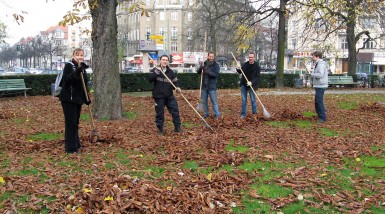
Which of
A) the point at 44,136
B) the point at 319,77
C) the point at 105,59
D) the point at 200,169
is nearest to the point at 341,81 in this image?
the point at 319,77

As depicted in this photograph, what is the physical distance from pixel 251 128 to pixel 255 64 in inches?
104

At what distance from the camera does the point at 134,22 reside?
97750 millimetres

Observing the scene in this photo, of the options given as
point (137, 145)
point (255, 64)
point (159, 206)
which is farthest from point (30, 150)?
point (255, 64)

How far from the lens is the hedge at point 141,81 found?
21625 mm

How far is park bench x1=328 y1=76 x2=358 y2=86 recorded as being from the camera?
2790 centimetres

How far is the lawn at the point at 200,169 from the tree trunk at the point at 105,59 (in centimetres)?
125

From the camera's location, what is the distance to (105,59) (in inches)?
460

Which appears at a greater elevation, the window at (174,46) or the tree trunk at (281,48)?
the window at (174,46)

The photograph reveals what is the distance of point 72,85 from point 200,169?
2570mm

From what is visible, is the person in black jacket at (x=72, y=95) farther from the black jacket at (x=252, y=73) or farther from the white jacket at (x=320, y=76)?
the white jacket at (x=320, y=76)

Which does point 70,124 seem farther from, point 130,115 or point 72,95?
point 130,115

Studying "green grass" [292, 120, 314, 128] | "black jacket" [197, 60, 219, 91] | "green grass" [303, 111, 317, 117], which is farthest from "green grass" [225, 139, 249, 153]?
"green grass" [303, 111, 317, 117]

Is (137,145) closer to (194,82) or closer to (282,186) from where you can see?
(282,186)

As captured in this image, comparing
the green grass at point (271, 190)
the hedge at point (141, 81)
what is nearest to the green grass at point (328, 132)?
the green grass at point (271, 190)
